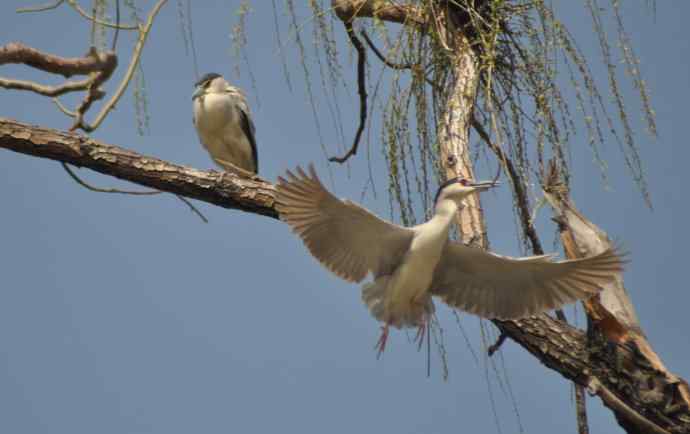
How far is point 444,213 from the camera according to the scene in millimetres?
2961

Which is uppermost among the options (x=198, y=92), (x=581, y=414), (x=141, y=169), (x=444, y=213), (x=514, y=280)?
(x=198, y=92)

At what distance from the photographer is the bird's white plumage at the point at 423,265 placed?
3.04 metres

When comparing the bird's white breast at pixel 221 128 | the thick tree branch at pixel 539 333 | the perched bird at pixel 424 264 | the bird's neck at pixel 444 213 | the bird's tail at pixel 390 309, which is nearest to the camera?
the thick tree branch at pixel 539 333

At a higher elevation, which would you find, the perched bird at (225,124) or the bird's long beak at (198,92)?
the bird's long beak at (198,92)

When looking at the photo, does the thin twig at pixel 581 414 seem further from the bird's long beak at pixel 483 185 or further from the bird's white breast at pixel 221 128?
the bird's white breast at pixel 221 128

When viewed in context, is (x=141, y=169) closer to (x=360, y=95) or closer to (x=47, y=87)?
(x=360, y=95)

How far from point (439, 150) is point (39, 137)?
125 cm

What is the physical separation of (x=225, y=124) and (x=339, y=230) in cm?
241

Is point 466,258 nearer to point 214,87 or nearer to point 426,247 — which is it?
point 426,247

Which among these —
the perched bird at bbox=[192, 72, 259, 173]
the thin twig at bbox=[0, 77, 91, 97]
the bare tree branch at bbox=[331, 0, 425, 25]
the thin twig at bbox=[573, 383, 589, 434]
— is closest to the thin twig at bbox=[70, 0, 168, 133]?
the thin twig at bbox=[0, 77, 91, 97]

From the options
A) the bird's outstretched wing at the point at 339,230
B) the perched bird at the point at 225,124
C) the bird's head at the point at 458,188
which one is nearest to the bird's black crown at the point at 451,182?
the bird's head at the point at 458,188

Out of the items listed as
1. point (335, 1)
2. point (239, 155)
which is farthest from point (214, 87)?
point (335, 1)

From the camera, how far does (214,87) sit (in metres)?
5.60

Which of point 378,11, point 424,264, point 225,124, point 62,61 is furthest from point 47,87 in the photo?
point 225,124
